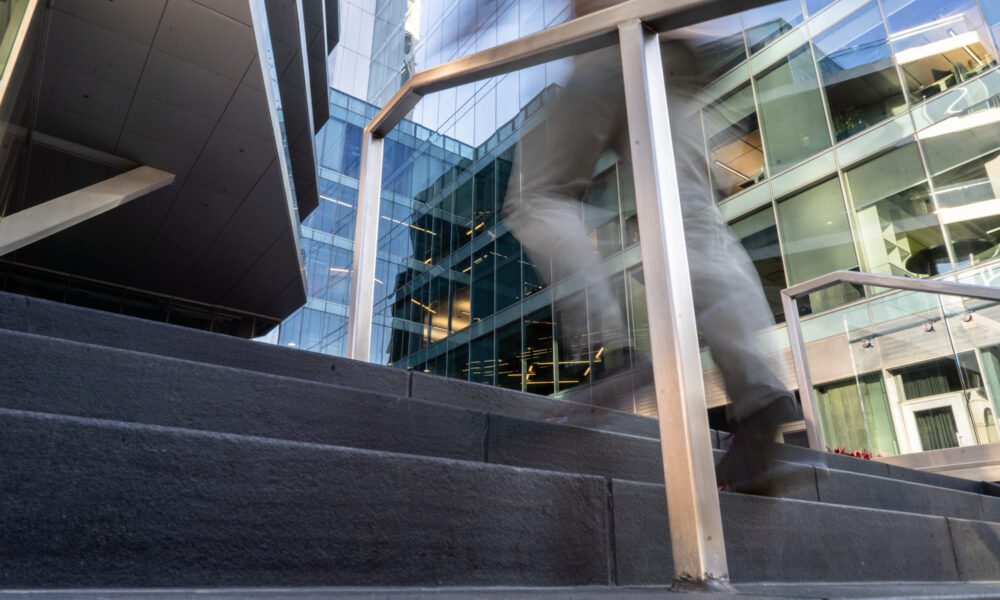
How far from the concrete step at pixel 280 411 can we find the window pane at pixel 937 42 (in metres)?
11.6

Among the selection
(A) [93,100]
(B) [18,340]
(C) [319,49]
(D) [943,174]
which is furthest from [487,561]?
(C) [319,49]

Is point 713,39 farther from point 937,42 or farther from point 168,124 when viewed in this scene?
point 937,42

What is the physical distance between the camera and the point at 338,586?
1.14 meters

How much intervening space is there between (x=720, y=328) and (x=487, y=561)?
117 centimetres

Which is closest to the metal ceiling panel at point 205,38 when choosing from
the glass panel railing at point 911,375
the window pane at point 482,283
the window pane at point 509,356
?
the glass panel railing at point 911,375

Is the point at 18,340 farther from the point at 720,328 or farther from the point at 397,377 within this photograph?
the point at 720,328

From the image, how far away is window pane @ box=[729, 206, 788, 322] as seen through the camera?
12164 mm

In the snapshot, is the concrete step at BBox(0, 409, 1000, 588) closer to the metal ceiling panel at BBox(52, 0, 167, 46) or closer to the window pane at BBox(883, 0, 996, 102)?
the metal ceiling panel at BBox(52, 0, 167, 46)

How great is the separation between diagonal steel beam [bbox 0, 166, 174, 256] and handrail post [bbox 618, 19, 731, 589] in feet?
25.5

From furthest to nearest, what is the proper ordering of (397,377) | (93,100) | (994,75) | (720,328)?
(994,75) < (93,100) < (397,377) < (720,328)

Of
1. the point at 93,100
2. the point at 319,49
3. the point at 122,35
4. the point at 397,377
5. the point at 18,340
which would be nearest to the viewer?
the point at 18,340

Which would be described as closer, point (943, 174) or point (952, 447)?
point (952, 447)

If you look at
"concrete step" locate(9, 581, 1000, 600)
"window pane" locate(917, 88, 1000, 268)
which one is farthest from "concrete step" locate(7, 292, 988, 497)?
"window pane" locate(917, 88, 1000, 268)

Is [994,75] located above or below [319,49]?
below
